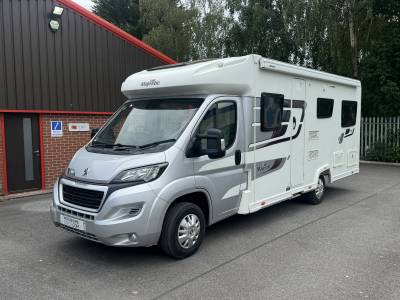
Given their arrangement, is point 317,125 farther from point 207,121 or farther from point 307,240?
point 207,121

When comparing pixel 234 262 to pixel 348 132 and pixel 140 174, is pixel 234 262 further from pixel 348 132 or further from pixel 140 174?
pixel 348 132

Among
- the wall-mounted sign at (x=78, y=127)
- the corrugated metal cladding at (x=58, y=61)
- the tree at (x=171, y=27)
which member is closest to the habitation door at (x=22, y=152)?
the corrugated metal cladding at (x=58, y=61)

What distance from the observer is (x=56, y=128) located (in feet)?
33.7

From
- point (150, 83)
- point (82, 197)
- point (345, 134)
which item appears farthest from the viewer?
point (345, 134)

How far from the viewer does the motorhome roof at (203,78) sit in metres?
5.36

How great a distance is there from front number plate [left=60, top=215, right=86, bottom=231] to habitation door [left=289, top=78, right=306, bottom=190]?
3867mm

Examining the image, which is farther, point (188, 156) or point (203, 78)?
point (203, 78)

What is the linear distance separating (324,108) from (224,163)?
3441mm

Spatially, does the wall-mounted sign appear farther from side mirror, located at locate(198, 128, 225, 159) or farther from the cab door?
side mirror, located at locate(198, 128, 225, 159)

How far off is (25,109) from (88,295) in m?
6.78

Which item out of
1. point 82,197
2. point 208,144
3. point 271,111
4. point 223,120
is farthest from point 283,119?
point 82,197

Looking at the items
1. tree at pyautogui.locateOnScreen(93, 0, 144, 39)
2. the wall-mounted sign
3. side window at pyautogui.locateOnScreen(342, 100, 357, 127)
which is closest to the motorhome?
A: side window at pyautogui.locateOnScreen(342, 100, 357, 127)

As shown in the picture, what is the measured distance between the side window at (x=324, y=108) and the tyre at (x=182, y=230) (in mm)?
3845

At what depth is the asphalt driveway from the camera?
4.14 metres
